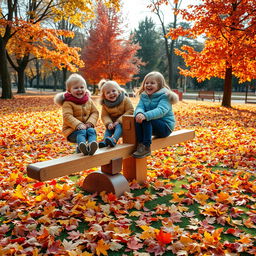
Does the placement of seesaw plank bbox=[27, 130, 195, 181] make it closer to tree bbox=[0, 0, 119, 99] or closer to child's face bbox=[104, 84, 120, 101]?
child's face bbox=[104, 84, 120, 101]

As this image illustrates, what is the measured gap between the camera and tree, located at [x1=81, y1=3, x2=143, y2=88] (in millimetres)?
24891

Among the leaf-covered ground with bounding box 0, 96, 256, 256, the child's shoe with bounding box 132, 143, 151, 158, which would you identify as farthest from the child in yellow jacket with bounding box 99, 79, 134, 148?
the leaf-covered ground with bounding box 0, 96, 256, 256

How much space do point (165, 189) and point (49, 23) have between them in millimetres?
31866

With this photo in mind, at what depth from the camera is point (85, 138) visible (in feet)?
11.1

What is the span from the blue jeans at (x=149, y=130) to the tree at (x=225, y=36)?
7631 millimetres

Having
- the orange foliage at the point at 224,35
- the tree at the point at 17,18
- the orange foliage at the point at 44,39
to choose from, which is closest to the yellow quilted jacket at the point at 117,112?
the orange foliage at the point at 224,35

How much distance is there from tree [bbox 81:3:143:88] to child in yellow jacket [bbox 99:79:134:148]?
72.5 feet

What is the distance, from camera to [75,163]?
2771 millimetres

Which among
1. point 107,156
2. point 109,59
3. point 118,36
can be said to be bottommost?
point 107,156

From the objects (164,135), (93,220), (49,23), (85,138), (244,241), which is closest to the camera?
(244,241)

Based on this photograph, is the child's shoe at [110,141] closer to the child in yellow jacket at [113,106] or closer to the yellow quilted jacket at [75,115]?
the child in yellow jacket at [113,106]

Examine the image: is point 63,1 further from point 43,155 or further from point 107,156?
point 107,156

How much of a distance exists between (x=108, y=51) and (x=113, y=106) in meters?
22.4

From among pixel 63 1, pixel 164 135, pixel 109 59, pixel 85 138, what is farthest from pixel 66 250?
pixel 109 59
